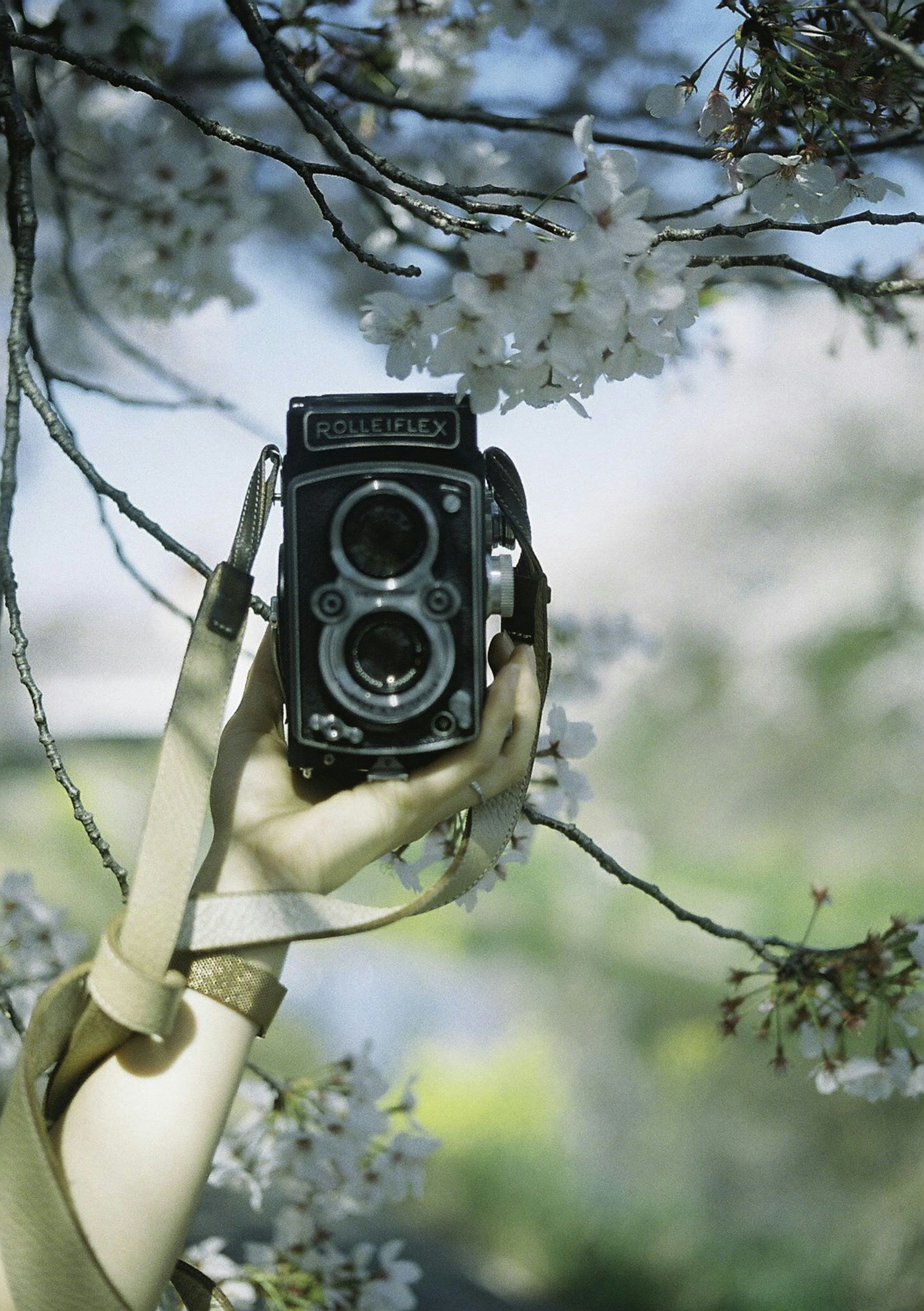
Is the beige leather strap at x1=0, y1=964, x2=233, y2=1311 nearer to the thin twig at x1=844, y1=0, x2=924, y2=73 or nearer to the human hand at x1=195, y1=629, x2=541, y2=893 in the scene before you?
the human hand at x1=195, y1=629, x2=541, y2=893

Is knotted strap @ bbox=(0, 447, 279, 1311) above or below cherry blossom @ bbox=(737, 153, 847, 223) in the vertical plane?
below

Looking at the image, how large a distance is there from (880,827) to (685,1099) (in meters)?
0.72

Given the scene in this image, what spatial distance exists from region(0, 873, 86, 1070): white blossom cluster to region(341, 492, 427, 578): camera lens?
82 cm

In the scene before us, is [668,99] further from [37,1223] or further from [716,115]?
[37,1223]

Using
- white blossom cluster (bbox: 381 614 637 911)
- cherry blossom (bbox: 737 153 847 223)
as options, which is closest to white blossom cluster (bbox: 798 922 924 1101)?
white blossom cluster (bbox: 381 614 637 911)

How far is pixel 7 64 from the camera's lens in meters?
0.83

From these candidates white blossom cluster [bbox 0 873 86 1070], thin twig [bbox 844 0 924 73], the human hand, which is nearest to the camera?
thin twig [bbox 844 0 924 73]

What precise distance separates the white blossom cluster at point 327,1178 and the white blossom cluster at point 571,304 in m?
0.75

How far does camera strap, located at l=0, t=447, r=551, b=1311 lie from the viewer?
0.54 meters

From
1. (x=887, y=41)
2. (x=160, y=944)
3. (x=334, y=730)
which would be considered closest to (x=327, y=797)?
(x=334, y=730)

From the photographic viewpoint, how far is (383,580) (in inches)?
26.7

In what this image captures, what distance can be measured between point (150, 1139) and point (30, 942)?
2.71ft

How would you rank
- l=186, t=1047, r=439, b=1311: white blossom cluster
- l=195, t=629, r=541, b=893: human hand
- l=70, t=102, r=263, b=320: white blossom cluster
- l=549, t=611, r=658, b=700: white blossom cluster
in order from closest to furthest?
l=195, t=629, r=541, b=893: human hand < l=186, t=1047, r=439, b=1311: white blossom cluster < l=70, t=102, r=263, b=320: white blossom cluster < l=549, t=611, r=658, b=700: white blossom cluster

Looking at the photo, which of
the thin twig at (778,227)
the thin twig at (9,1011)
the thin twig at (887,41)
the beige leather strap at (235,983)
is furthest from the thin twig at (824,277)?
the thin twig at (9,1011)
